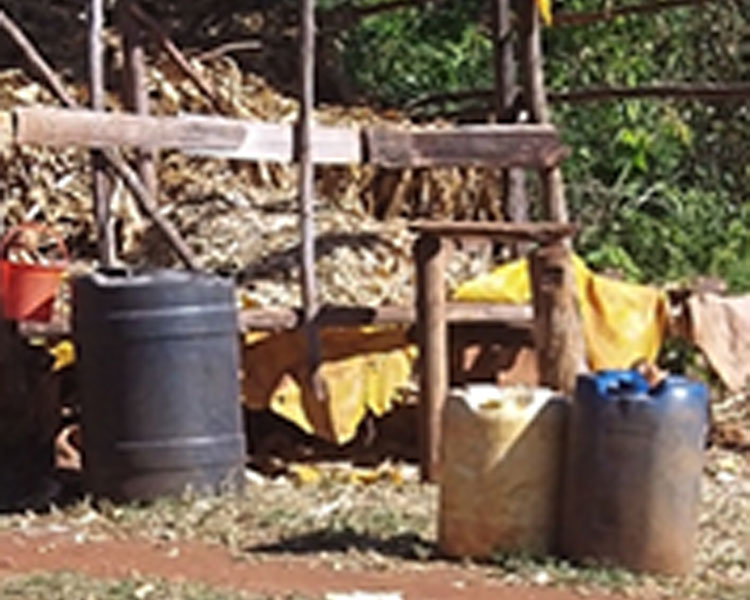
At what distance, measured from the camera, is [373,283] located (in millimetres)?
10367

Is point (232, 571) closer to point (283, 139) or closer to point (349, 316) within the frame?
point (349, 316)

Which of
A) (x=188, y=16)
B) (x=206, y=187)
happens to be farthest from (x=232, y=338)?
(x=188, y=16)

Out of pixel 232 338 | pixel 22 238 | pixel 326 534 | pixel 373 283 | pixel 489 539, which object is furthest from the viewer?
pixel 373 283

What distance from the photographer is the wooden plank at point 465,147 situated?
32.8 feet

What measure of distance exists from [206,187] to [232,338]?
240 cm

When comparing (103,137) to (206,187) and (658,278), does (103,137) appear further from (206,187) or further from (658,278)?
(658,278)

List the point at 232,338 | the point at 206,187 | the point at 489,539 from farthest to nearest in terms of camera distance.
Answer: the point at 206,187 < the point at 232,338 < the point at 489,539

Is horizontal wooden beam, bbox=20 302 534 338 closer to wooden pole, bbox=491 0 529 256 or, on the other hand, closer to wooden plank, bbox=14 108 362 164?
wooden plank, bbox=14 108 362 164

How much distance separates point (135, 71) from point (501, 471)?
402 centimetres

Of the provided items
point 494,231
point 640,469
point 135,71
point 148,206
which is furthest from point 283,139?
point 640,469

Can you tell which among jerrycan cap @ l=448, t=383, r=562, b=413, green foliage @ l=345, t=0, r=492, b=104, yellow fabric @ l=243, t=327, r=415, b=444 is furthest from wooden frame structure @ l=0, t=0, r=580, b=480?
green foliage @ l=345, t=0, r=492, b=104

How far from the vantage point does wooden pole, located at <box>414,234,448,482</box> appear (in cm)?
914

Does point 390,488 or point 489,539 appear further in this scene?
point 390,488

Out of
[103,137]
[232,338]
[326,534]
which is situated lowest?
[326,534]
